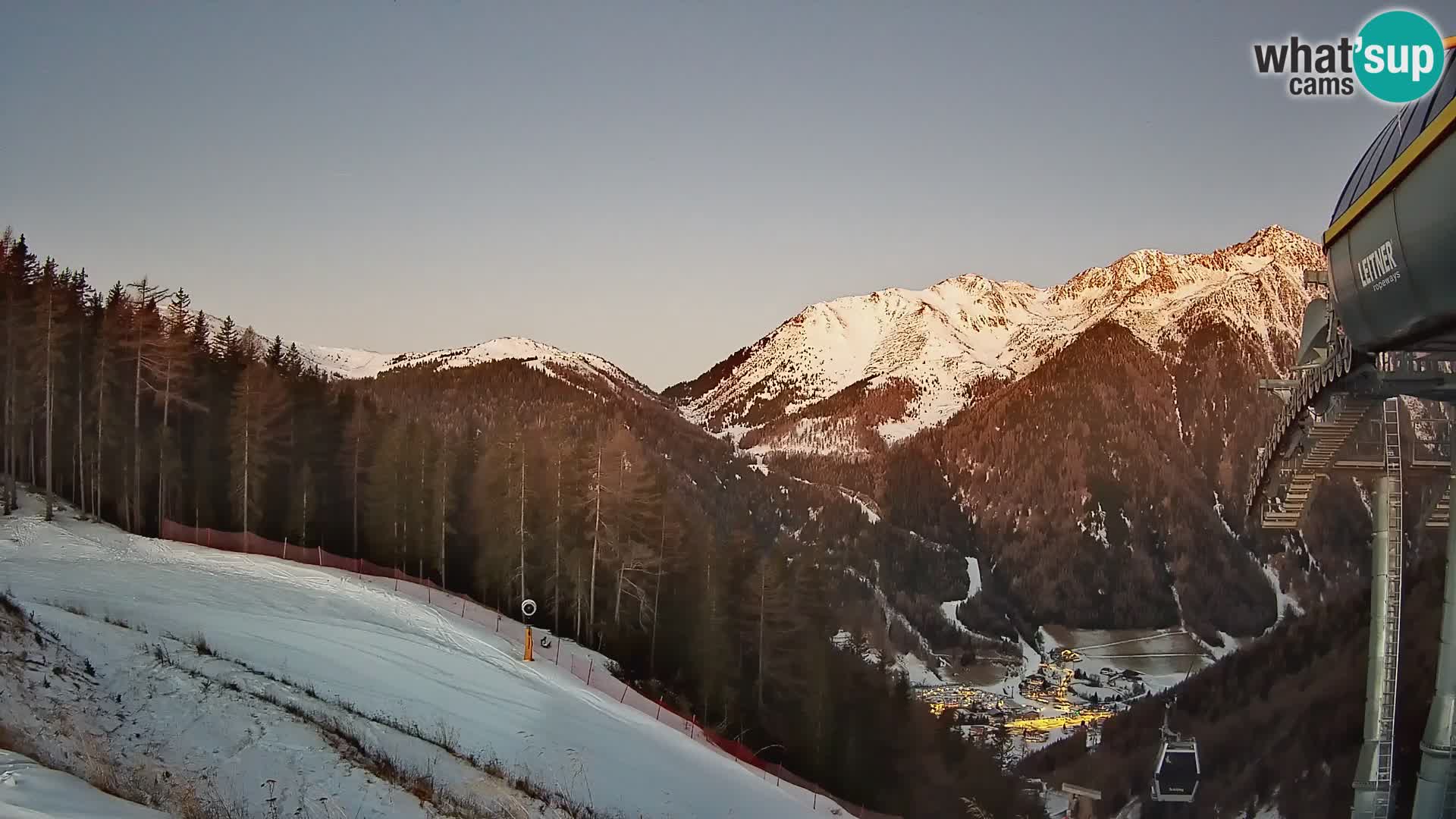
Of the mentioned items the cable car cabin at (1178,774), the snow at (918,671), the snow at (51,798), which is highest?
the snow at (51,798)

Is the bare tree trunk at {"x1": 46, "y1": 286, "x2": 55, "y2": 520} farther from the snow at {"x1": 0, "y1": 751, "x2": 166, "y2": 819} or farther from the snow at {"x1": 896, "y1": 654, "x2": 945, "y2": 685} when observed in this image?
the snow at {"x1": 896, "y1": 654, "x2": 945, "y2": 685}

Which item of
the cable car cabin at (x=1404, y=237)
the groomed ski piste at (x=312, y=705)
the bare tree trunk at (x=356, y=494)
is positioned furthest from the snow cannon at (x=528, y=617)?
the cable car cabin at (x=1404, y=237)

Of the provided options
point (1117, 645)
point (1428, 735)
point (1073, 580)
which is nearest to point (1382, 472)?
point (1428, 735)

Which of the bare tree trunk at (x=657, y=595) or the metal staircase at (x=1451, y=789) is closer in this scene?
the metal staircase at (x=1451, y=789)

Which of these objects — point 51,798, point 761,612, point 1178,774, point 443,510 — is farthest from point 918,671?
point 51,798

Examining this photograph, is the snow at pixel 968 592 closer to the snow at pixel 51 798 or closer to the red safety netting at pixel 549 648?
the red safety netting at pixel 549 648

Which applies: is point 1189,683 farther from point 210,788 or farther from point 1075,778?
point 210,788

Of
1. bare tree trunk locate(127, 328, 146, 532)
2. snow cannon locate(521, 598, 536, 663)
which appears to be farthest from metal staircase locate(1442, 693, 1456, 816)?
bare tree trunk locate(127, 328, 146, 532)
